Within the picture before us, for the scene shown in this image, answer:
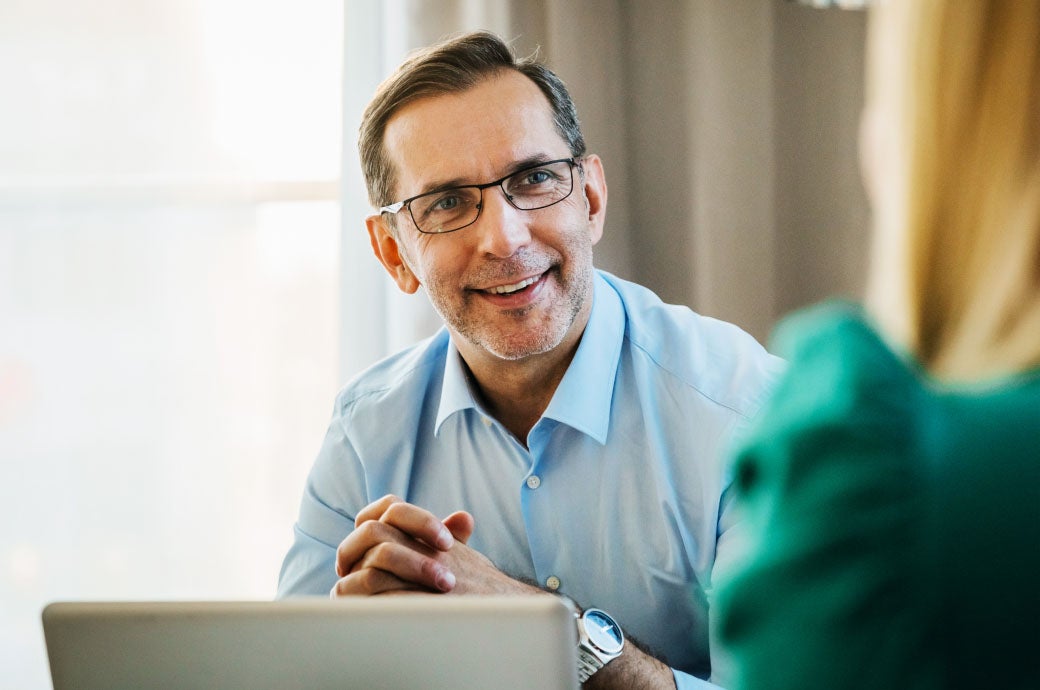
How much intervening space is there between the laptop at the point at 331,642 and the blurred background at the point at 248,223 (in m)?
1.36

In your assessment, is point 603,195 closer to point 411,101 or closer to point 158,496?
point 411,101

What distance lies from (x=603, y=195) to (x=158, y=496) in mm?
1411

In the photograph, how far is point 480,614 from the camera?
0.87 m

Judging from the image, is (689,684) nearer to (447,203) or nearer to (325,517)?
(325,517)

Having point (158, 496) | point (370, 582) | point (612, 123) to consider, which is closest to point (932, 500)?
point (370, 582)

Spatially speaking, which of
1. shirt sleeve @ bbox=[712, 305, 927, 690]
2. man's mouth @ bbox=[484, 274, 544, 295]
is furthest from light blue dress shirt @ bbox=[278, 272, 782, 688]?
shirt sleeve @ bbox=[712, 305, 927, 690]

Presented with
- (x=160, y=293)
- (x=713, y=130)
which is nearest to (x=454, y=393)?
(x=713, y=130)

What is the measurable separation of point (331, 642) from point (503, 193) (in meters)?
0.92

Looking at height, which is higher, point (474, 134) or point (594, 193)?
point (474, 134)

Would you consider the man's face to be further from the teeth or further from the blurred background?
the blurred background

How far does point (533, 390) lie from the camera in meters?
Result: 1.76

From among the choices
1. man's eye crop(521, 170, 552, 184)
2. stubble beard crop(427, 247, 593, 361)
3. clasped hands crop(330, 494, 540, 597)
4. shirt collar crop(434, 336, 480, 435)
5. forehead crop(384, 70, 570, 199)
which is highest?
forehead crop(384, 70, 570, 199)

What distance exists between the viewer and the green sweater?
529mm

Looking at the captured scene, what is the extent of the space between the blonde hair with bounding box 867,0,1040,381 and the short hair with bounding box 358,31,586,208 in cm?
120
